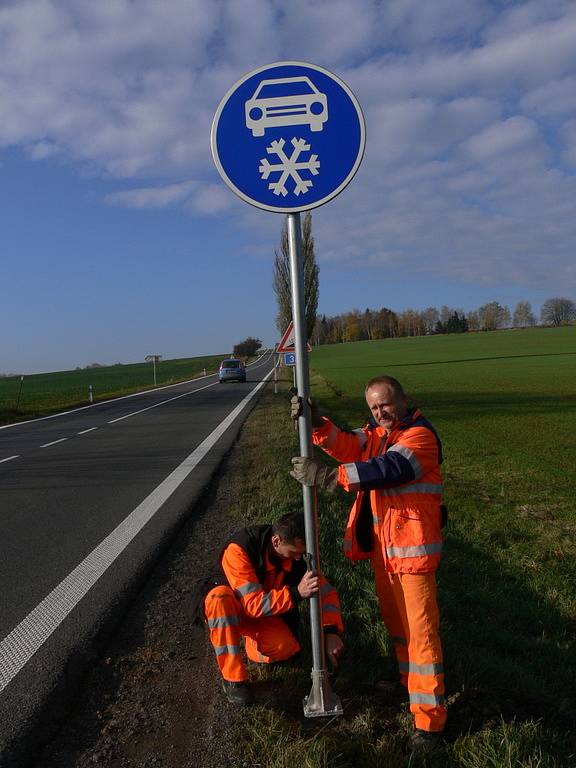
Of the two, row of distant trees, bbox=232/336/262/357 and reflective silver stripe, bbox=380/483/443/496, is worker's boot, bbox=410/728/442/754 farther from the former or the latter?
row of distant trees, bbox=232/336/262/357

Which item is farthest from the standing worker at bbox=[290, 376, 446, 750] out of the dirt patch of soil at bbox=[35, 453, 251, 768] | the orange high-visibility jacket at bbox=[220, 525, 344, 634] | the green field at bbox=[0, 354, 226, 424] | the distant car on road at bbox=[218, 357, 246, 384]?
the distant car on road at bbox=[218, 357, 246, 384]

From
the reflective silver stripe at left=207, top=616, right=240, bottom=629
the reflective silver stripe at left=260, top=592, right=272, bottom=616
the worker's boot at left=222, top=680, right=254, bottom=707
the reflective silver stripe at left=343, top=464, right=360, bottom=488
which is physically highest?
the reflective silver stripe at left=343, top=464, right=360, bottom=488

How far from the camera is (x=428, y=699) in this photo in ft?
8.92

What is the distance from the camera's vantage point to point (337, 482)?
271 centimetres

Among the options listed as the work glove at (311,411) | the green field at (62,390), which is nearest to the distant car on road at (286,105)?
the work glove at (311,411)

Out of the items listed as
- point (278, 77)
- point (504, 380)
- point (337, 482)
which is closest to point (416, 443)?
point (337, 482)

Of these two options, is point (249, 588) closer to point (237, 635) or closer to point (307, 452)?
point (237, 635)

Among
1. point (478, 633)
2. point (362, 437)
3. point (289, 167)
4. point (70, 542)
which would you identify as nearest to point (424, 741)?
point (362, 437)

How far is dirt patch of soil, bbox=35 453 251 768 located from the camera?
256 centimetres

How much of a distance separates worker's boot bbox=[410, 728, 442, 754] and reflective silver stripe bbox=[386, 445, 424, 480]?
108cm

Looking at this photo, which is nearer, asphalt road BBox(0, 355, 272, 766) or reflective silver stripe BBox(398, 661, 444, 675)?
reflective silver stripe BBox(398, 661, 444, 675)

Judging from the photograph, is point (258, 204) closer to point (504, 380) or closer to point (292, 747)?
point (292, 747)

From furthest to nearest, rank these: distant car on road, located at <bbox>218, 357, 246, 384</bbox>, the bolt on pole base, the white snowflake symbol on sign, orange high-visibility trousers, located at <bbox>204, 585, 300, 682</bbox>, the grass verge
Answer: distant car on road, located at <bbox>218, 357, 246, 384</bbox> < orange high-visibility trousers, located at <bbox>204, 585, 300, 682</bbox> < the bolt on pole base < the white snowflake symbol on sign < the grass verge

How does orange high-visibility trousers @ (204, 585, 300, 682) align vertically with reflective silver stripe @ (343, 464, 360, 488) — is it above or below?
below
